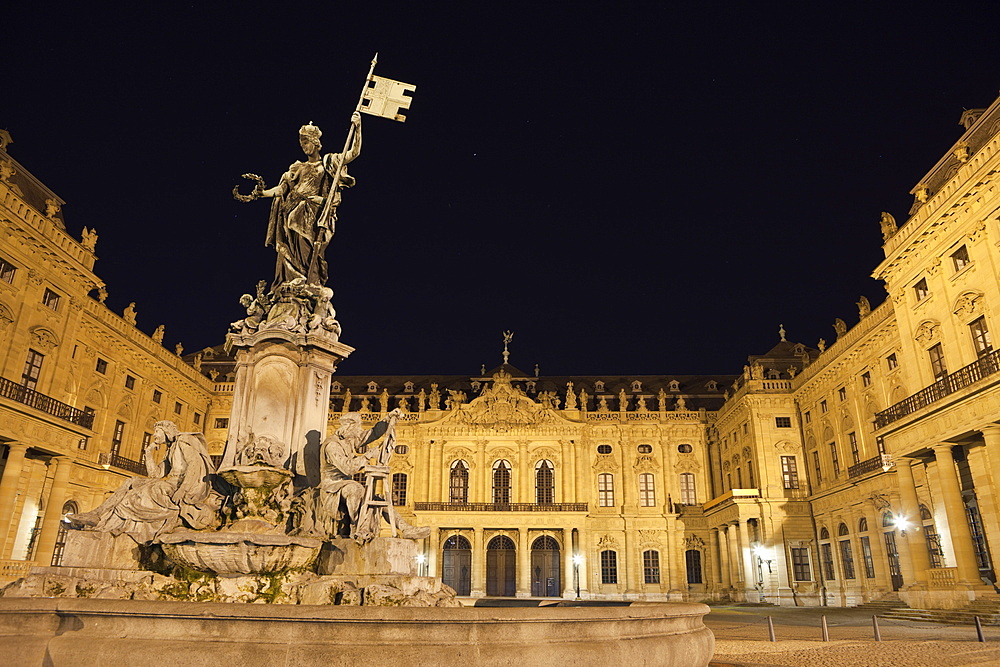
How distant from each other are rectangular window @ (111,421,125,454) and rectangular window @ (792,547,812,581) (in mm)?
37025

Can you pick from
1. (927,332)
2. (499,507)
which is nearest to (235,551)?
(927,332)

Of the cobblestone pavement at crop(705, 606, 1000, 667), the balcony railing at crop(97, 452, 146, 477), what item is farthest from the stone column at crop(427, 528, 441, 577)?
the cobblestone pavement at crop(705, 606, 1000, 667)

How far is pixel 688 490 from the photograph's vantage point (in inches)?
1924

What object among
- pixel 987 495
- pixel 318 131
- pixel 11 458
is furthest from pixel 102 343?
pixel 987 495

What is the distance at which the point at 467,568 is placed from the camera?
46250 millimetres

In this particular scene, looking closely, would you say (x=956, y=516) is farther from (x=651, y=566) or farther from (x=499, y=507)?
(x=499, y=507)

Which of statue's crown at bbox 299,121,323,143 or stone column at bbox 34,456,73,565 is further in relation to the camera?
stone column at bbox 34,456,73,565

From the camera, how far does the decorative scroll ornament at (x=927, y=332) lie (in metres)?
22.3

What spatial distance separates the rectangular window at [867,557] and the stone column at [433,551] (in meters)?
26.0

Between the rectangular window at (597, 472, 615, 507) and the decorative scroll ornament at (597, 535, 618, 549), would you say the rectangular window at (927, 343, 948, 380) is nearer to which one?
the rectangular window at (597, 472, 615, 507)

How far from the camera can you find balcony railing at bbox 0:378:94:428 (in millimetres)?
22688

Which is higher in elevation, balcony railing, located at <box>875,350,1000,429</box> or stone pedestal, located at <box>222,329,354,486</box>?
balcony railing, located at <box>875,350,1000,429</box>

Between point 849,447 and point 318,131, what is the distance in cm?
3066

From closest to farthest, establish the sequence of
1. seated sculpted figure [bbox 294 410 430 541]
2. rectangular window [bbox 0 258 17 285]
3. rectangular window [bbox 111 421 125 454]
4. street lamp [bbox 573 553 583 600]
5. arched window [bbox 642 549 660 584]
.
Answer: seated sculpted figure [bbox 294 410 430 541]
rectangular window [bbox 0 258 17 285]
rectangular window [bbox 111 421 125 454]
street lamp [bbox 573 553 583 600]
arched window [bbox 642 549 660 584]
